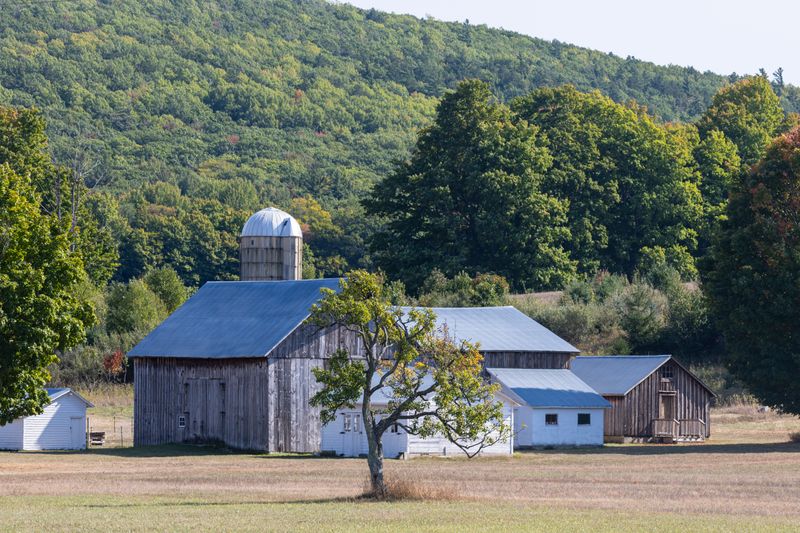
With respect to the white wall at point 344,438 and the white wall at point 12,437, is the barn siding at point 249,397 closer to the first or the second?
the white wall at point 344,438

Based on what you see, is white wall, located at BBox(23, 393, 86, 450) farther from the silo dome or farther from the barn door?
the silo dome

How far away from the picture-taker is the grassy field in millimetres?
35062

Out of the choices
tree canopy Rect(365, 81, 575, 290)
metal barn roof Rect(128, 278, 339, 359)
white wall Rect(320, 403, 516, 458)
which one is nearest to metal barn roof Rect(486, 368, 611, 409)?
white wall Rect(320, 403, 516, 458)

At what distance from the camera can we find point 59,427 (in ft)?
234

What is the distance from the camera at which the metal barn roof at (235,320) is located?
2739 inches

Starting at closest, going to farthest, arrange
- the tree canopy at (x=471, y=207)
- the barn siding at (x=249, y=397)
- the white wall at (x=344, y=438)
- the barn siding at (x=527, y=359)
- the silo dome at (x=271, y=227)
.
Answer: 1. the white wall at (x=344, y=438)
2. the barn siding at (x=249, y=397)
3. the barn siding at (x=527, y=359)
4. the silo dome at (x=271, y=227)
5. the tree canopy at (x=471, y=207)

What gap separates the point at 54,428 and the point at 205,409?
6.64 metres

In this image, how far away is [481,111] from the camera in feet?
368

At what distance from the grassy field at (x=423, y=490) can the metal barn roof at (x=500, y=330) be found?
29.8 feet

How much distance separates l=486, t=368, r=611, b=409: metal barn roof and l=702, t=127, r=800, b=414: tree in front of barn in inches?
265

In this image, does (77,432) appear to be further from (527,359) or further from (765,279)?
(765,279)

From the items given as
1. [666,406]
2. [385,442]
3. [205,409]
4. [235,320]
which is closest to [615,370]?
[666,406]

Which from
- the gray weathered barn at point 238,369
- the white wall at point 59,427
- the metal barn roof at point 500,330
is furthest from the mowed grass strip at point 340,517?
the metal barn roof at point 500,330

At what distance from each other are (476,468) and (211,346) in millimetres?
18502
